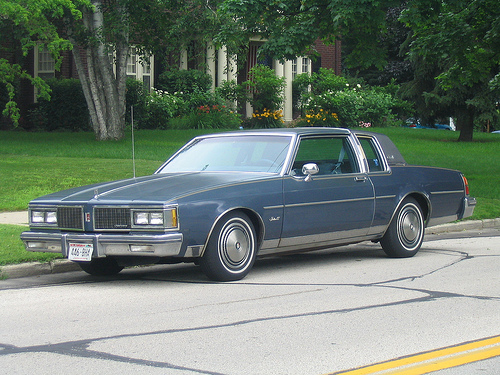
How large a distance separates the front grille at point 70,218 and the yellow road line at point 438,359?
3665mm

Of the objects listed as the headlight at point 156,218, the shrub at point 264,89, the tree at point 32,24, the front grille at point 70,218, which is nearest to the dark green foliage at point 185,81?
the shrub at point 264,89

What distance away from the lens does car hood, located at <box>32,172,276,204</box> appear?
24.1ft

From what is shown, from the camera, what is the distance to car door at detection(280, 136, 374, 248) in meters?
8.22

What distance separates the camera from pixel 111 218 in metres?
7.34

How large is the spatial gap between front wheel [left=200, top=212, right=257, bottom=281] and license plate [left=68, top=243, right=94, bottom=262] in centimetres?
108

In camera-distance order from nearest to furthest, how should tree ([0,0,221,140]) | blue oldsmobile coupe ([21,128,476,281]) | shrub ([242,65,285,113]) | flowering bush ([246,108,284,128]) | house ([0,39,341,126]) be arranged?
blue oldsmobile coupe ([21,128,476,281])
tree ([0,0,221,140])
house ([0,39,341,126])
flowering bush ([246,108,284,128])
shrub ([242,65,285,113])

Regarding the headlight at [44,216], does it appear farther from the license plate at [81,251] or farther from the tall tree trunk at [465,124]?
the tall tree trunk at [465,124]

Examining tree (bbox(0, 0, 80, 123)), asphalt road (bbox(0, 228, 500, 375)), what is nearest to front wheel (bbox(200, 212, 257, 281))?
asphalt road (bbox(0, 228, 500, 375))

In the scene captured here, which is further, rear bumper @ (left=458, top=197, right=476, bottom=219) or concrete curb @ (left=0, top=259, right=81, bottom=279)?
rear bumper @ (left=458, top=197, right=476, bottom=219)

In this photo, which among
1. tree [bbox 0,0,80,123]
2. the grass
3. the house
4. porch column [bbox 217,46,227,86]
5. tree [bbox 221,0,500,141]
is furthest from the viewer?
porch column [bbox 217,46,227,86]

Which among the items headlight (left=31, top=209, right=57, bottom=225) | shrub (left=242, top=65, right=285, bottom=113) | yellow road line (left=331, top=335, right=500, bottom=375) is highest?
shrub (left=242, top=65, right=285, bottom=113)

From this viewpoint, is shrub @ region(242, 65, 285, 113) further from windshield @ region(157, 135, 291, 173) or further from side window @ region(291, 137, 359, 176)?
windshield @ region(157, 135, 291, 173)

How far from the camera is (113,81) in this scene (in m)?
24.4

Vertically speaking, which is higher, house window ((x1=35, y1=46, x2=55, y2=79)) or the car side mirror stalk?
house window ((x1=35, y1=46, x2=55, y2=79))
